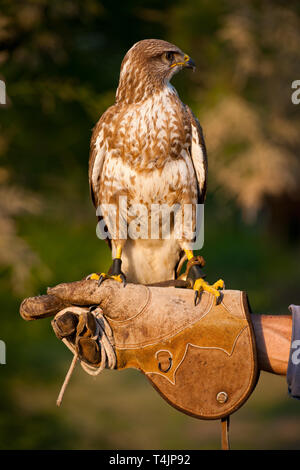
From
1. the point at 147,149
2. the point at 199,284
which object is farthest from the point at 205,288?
the point at 147,149

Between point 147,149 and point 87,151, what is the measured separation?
3989mm

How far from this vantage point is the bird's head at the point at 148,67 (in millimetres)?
3203

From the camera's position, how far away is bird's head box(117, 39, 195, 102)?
10.5ft

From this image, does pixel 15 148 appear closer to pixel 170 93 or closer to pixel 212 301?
pixel 170 93

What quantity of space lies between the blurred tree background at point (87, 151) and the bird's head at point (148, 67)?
300cm

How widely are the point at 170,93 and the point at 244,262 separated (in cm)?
880

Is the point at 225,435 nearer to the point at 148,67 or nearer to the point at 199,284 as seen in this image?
the point at 199,284

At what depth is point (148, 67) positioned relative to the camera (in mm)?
3221

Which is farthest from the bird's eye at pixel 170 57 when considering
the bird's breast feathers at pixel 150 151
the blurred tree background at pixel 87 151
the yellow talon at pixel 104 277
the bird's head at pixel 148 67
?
the blurred tree background at pixel 87 151

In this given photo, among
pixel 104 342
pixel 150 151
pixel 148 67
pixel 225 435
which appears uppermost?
pixel 148 67

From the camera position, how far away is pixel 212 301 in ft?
9.20

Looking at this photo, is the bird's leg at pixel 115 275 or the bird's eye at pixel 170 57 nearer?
the bird's leg at pixel 115 275

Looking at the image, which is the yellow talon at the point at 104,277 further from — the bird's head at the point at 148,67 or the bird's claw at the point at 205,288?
the bird's head at the point at 148,67

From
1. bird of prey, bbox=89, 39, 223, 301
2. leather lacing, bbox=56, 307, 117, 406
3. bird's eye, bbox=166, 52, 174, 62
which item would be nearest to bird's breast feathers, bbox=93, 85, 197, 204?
bird of prey, bbox=89, 39, 223, 301
